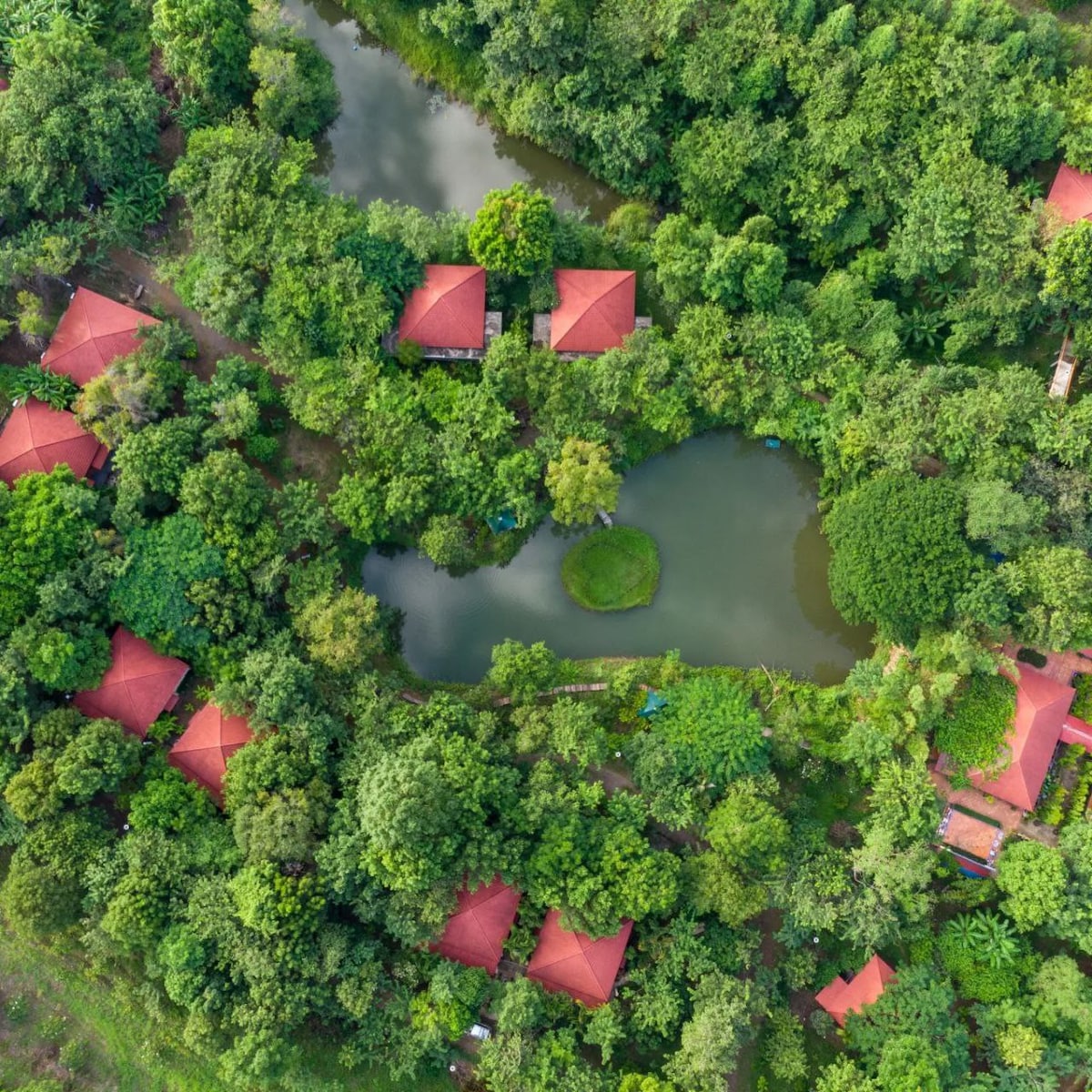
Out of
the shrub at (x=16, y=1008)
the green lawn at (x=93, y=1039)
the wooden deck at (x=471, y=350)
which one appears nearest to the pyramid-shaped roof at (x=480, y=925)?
the green lawn at (x=93, y=1039)

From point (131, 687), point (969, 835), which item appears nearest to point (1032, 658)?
point (969, 835)

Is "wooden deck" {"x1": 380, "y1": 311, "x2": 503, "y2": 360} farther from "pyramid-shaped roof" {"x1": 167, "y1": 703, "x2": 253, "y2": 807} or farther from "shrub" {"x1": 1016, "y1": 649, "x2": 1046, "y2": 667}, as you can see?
"shrub" {"x1": 1016, "y1": 649, "x2": 1046, "y2": 667}

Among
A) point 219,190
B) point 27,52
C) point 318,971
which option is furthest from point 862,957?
point 27,52

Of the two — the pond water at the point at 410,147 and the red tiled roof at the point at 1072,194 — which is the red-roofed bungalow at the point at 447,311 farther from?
the red tiled roof at the point at 1072,194

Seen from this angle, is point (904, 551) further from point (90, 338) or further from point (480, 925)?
point (90, 338)

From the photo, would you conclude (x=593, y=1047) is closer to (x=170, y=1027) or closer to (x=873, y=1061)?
(x=873, y=1061)
